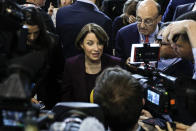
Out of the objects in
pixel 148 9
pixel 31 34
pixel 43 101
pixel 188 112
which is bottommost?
pixel 43 101

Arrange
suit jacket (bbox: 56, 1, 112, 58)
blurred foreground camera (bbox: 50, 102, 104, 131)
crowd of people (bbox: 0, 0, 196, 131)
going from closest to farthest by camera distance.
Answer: blurred foreground camera (bbox: 50, 102, 104, 131), crowd of people (bbox: 0, 0, 196, 131), suit jacket (bbox: 56, 1, 112, 58)

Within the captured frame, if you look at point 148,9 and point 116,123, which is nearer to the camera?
point 116,123

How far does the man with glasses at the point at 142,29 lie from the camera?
2752mm

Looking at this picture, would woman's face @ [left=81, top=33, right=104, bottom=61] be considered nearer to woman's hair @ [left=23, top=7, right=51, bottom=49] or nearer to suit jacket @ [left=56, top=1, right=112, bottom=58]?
suit jacket @ [left=56, top=1, right=112, bottom=58]

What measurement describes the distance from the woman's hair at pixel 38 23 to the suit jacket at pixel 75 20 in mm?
1467

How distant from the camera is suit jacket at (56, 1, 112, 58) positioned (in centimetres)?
266

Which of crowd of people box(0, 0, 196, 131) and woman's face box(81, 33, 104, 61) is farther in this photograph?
woman's face box(81, 33, 104, 61)

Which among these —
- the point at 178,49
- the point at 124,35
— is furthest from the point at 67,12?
the point at 178,49

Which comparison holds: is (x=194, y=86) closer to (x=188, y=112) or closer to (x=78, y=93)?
(x=188, y=112)

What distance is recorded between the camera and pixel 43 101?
2.68 meters

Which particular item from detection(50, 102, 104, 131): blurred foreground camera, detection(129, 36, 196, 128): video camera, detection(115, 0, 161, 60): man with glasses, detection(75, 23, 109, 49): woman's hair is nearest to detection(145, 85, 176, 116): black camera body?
detection(129, 36, 196, 128): video camera

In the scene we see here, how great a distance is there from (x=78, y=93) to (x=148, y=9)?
108 cm

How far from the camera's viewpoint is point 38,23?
1120 mm

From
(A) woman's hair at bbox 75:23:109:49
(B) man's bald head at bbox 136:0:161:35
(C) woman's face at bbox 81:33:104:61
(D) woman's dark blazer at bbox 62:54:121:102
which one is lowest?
(D) woman's dark blazer at bbox 62:54:121:102
